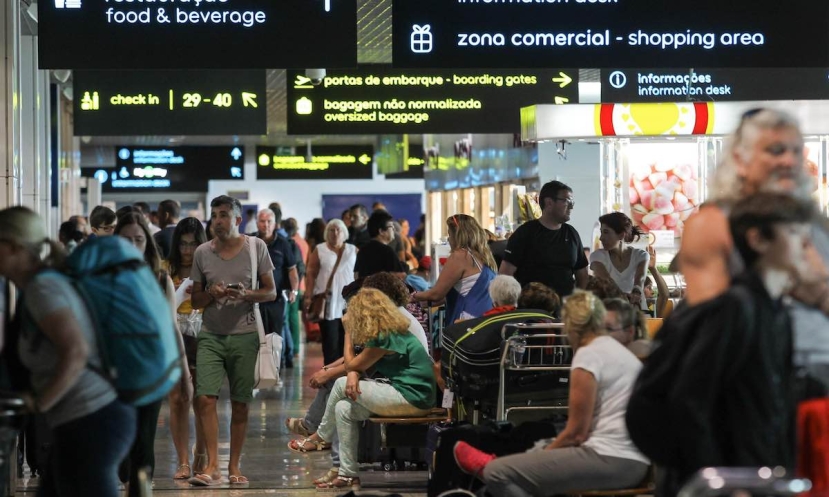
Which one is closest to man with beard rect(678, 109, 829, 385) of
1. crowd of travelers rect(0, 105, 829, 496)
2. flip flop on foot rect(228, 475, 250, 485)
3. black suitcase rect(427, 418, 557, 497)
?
crowd of travelers rect(0, 105, 829, 496)

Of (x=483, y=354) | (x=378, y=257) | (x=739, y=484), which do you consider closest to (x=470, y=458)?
(x=483, y=354)

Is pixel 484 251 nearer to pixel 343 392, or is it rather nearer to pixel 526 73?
pixel 343 392

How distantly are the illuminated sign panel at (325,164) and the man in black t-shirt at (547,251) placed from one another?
2056 centimetres

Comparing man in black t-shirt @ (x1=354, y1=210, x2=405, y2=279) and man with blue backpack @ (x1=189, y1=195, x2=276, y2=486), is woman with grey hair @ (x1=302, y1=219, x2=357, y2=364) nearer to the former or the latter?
man in black t-shirt @ (x1=354, y1=210, x2=405, y2=279)

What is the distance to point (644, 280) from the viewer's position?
9367mm

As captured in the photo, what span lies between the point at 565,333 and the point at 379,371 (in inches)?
92.9

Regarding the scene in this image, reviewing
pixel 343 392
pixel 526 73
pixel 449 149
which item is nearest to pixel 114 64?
pixel 343 392

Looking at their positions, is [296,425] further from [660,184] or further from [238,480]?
[660,184]

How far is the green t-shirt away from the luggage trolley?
2.50 feet

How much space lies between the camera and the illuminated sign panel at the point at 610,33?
7434 millimetres

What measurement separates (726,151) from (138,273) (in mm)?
2040

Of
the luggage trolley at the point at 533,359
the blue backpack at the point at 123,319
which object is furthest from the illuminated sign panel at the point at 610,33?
the blue backpack at the point at 123,319

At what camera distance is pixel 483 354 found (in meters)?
7.07

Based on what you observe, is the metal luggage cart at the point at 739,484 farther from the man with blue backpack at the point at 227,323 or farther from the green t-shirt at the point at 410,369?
the man with blue backpack at the point at 227,323
